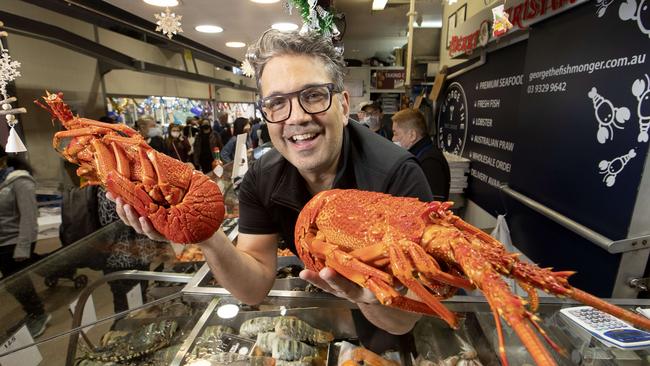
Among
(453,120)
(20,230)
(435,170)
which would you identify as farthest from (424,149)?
(20,230)

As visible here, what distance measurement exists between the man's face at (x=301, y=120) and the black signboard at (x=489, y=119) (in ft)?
12.1

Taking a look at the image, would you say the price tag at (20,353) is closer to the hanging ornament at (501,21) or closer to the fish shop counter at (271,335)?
the fish shop counter at (271,335)

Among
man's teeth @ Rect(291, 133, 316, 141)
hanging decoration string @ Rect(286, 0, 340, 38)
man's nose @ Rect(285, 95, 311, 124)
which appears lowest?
man's teeth @ Rect(291, 133, 316, 141)

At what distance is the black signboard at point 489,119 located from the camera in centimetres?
430

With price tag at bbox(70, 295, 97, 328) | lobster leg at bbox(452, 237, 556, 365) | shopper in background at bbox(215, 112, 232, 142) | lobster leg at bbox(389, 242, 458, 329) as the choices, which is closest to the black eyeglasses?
lobster leg at bbox(389, 242, 458, 329)

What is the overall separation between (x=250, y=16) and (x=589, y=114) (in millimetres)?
3747

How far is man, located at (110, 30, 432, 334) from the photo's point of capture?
4.59ft

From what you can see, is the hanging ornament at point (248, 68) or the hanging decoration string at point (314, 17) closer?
the hanging ornament at point (248, 68)

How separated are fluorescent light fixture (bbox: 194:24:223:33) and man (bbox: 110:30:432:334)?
314 cm

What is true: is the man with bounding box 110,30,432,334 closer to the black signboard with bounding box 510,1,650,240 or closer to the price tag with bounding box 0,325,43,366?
the price tag with bounding box 0,325,43,366

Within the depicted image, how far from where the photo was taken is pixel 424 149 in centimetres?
388

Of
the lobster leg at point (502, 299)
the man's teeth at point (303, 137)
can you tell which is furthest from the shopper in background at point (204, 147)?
the lobster leg at point (502, 299)

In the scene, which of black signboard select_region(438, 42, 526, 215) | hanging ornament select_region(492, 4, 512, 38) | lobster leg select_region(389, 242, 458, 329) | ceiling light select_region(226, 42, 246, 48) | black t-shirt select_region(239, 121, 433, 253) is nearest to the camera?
lobster leg select_region(389, 242, 458, 329)

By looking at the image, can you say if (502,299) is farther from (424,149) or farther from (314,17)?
(424,149)
